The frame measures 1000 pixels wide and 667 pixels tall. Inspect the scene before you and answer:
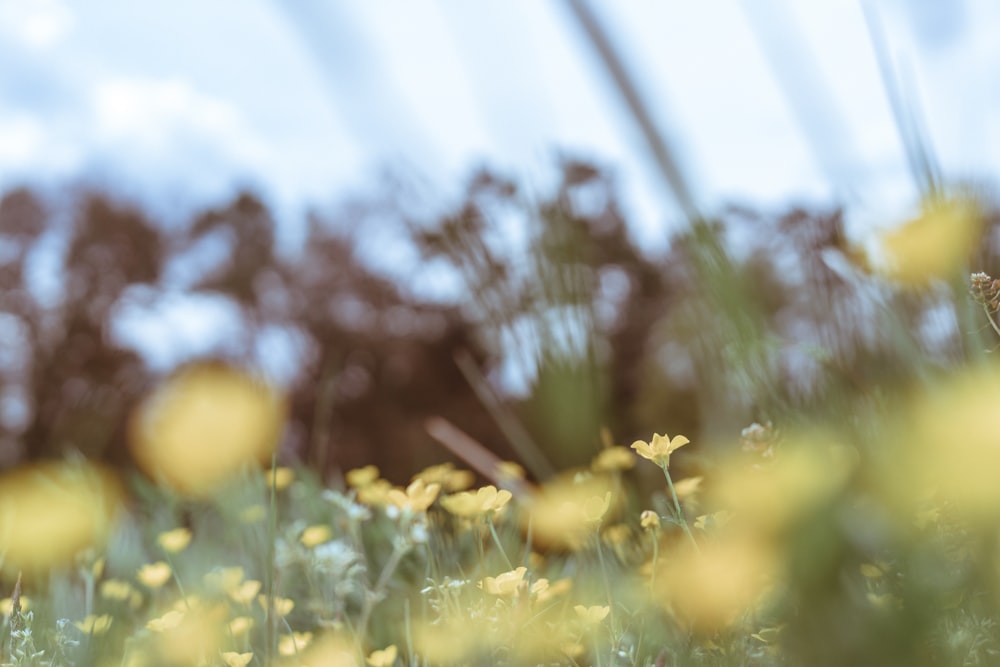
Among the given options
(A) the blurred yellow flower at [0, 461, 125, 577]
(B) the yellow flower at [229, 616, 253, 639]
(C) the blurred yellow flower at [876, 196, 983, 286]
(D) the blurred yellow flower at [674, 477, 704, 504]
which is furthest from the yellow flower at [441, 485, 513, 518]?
(A) the blurred yellow flower at [0, 461, 125, 577]

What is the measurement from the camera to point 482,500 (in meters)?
1.04

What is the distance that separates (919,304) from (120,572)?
72.1 inches

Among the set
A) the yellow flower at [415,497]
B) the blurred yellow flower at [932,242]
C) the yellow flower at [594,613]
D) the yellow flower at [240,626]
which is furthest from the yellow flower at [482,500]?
the blurred yellow flower at [932,242]

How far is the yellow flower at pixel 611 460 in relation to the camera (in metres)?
1.43

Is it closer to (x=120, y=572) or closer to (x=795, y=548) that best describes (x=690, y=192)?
(x=795, y=548)

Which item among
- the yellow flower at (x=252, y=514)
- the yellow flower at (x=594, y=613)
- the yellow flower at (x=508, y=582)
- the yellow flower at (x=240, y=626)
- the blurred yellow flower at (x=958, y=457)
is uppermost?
the blurred yellow flower at (x=958, y=457)

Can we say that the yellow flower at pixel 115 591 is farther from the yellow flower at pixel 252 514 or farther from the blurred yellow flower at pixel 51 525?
the yellow flower at pixel 252 514

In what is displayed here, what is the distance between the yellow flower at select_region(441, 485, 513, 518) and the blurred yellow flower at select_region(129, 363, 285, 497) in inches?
10.1

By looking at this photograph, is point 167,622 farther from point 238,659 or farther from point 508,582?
point 508,582

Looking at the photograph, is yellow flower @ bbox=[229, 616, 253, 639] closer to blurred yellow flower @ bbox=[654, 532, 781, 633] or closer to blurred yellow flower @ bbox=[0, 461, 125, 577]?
blurred yellow flower @ bbox=[0, 461, 125, 577]

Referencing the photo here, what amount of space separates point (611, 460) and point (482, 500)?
0.48 m

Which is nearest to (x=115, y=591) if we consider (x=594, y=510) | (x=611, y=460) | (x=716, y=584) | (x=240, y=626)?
(x=240, y=626)

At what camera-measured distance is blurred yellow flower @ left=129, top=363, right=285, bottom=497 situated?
109cm

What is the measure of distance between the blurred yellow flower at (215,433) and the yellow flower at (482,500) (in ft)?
0.84
